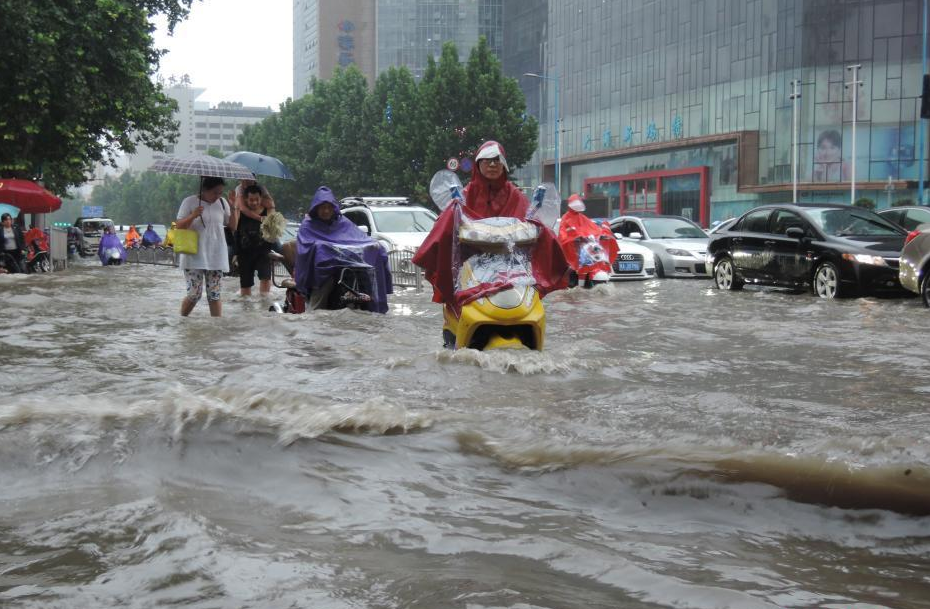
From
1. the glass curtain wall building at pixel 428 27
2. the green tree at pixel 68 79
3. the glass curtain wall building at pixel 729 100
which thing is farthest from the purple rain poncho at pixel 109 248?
the glass curtain wall building at pixel 428 27

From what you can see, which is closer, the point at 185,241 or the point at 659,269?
the point at 185,241

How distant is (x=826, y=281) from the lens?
1545 cm

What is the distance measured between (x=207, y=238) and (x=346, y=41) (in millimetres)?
143829

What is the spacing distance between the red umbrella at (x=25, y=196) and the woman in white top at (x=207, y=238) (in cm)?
1452

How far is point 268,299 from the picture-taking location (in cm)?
1413

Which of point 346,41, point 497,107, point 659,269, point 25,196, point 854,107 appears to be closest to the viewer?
point 659,269

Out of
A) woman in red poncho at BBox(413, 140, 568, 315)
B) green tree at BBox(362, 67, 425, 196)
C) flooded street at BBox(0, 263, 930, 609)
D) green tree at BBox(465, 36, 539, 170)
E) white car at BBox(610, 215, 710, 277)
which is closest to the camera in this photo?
flooded street at BBox(0, 263, 930, 609)

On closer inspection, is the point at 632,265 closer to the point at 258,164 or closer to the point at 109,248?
the point at 258,164

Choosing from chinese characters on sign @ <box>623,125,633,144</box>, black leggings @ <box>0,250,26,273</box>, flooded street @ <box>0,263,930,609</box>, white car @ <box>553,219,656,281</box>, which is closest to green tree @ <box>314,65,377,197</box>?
chinese characters on sign @ <box>623,125,633,144</box>

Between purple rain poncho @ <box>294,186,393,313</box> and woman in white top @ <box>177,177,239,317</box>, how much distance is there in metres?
0.74

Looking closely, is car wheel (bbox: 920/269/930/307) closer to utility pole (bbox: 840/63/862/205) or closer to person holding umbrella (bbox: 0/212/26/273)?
person holding umbrella (bbox: 0/212/26/273)

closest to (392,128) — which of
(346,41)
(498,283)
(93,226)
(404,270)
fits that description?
(93,226)

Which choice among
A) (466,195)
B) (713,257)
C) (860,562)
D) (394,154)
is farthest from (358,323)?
(394,154)

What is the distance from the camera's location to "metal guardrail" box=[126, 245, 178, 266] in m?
36.3
